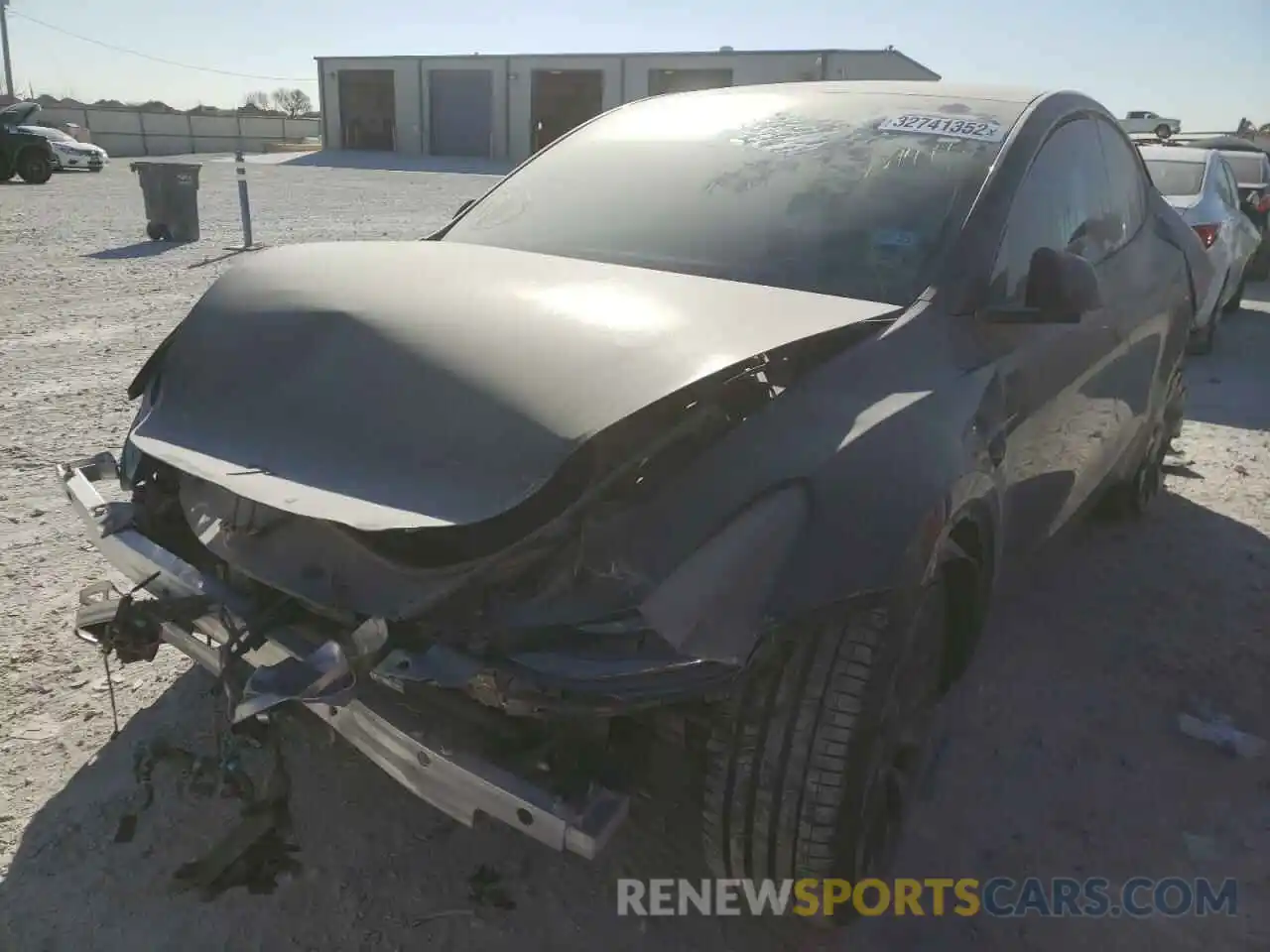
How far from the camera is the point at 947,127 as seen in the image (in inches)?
113

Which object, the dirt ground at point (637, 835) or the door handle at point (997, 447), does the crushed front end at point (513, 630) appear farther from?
the door handle at point (997, 447)

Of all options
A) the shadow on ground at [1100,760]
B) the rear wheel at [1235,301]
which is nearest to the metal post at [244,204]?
the shadow on ground at [1100,760]

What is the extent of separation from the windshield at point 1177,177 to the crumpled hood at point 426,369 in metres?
7.19

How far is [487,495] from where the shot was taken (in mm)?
1796

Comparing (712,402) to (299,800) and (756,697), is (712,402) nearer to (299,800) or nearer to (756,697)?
(756,697)

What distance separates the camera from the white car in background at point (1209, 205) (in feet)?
24.8

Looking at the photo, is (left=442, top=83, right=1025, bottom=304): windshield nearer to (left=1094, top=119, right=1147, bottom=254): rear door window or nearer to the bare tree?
(left=1094, top=119, right=1147, bottom=254): rear door window

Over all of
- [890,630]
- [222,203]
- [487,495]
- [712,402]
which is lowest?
[222,203]

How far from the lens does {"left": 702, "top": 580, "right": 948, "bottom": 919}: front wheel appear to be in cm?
187

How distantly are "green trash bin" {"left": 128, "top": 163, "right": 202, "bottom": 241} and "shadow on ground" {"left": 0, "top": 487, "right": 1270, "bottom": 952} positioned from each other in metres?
11.0

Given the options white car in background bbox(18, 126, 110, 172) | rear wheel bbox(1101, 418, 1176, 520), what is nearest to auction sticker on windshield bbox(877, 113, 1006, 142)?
rear wheel bbox(1101, 418, 1176, 520)

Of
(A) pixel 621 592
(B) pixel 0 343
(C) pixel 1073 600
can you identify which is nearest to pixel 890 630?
(A) pixel 621 592

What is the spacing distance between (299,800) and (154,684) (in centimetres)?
78

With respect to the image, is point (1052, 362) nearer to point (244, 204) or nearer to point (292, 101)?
point (244, 204)
